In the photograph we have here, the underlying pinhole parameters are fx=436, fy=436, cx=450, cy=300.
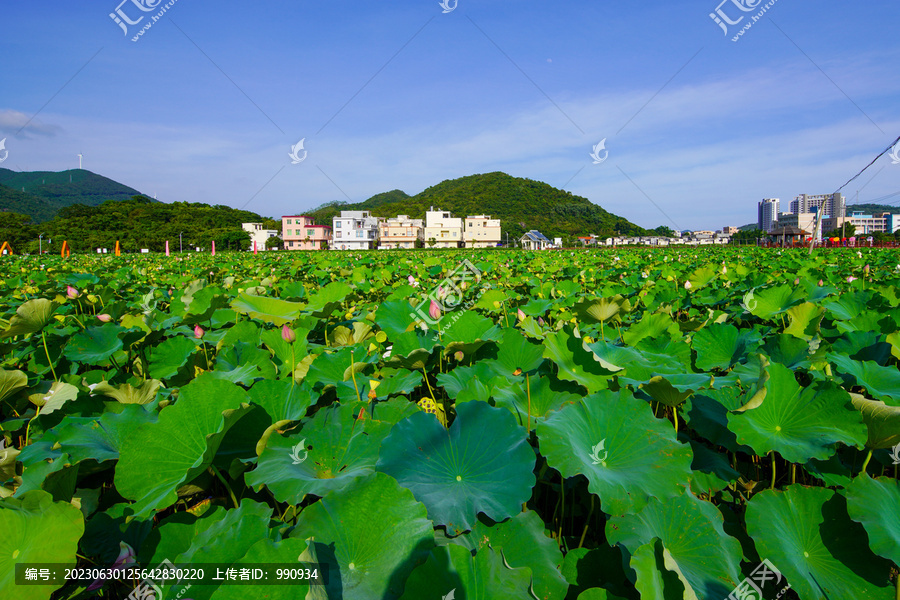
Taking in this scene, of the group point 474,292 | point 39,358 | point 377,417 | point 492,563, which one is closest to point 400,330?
point 377,417

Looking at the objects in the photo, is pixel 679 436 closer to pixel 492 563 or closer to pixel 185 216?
pixel 492 563

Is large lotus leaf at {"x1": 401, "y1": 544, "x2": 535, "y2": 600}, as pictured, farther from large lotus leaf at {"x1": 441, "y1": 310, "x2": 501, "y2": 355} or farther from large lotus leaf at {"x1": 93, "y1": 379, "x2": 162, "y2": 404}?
large lotus leaf at {"x1": 93, "y1": 379, "x2": 162, "y2": 404}

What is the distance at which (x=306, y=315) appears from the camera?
6.47 feet

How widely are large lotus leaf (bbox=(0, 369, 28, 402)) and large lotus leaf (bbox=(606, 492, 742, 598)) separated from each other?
1.66 meters

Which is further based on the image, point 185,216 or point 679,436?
point 185,216

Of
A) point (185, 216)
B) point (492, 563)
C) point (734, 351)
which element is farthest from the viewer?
point (185, 216)

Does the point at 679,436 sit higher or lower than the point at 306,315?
lower

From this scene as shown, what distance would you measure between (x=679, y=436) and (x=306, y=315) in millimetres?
1533

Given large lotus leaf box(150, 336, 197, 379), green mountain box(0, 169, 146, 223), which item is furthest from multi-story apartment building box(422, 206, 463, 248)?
green mountain box(0, 169, 146, 223)

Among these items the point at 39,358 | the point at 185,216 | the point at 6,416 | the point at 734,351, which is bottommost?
the point at 6,416

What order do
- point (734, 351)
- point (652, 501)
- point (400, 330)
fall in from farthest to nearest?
point (400, 330)
point (734, 351)
point (652, 501)

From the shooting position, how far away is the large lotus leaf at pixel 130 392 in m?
1.27

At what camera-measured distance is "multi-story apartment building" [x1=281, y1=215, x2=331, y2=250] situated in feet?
204

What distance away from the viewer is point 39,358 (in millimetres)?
1963
